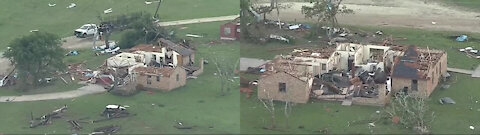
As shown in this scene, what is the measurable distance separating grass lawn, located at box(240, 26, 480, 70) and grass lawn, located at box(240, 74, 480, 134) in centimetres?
453

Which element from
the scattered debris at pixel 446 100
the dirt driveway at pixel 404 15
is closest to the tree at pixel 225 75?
the scattered debris at pixel 446 100

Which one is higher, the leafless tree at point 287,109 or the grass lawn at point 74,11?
the grass lawn at point 74,11

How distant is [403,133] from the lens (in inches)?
1134

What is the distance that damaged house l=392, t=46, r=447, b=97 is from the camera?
3253cm

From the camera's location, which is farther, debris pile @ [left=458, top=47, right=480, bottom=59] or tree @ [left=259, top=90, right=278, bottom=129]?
debris pile @ [left=458, top=47, right=480, bottom=59]

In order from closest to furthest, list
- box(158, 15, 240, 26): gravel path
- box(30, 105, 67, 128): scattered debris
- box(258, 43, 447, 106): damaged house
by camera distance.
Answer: box(30, 105, 67, 128): scattered debris
box(258, 43, 447, 106): damaged house
box(158, 15, 240, 26): gravel path

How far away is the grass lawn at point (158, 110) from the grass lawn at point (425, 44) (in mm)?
4818

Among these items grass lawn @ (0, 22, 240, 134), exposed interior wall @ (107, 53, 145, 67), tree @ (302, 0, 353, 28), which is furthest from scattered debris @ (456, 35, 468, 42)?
exposed interior wall @ (107, 53, 145, 67)

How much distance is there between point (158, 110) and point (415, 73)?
27.9 ft

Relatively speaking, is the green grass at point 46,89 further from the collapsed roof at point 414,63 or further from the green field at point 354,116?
the collapsed roof at point 414,63

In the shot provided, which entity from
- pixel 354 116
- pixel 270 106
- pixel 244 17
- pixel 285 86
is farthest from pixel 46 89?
pixel 244 17

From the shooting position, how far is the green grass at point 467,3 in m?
48.7

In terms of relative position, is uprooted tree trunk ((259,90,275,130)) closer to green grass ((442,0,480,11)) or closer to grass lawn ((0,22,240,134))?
grass lawn ((0,22,240,134))

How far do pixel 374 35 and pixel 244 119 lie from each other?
46.1ft
